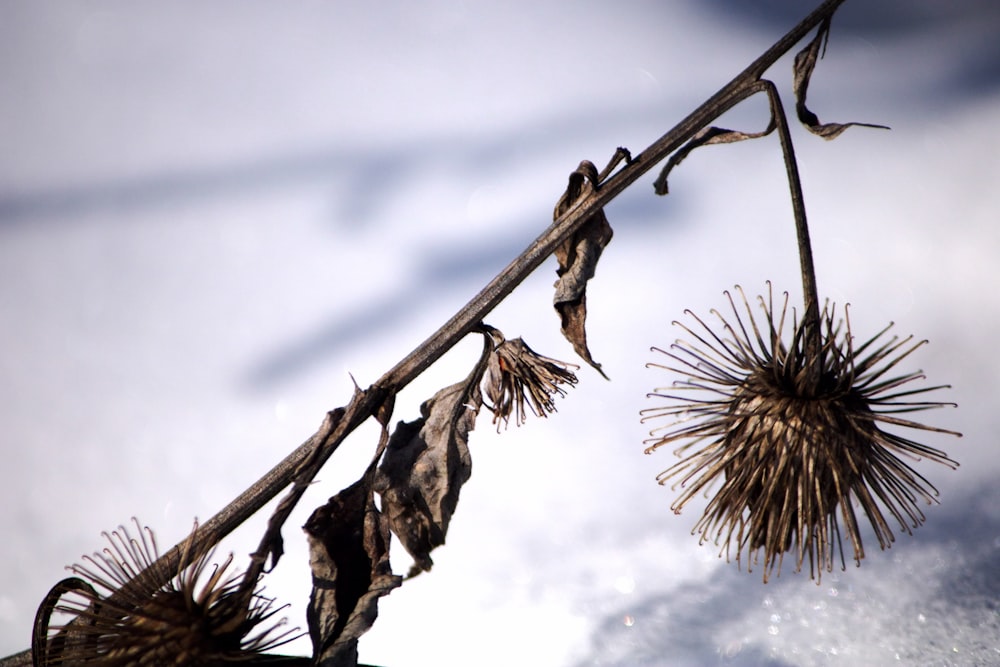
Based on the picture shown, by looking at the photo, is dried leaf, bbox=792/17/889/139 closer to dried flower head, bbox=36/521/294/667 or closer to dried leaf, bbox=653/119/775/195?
dried leaf, bbox=653/119/775/195

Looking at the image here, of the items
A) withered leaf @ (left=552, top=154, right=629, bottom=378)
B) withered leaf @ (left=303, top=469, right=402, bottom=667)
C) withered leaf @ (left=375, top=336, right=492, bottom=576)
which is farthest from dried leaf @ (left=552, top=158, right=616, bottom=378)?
withered leaf @ (left=303, top=469, right=402, bottom=667)

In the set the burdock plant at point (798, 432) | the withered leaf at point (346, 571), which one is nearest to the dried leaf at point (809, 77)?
the burdock plant at point (798, 432)

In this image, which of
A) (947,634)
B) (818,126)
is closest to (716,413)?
(818,126)

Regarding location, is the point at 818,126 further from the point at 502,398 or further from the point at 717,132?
the point at 502,398

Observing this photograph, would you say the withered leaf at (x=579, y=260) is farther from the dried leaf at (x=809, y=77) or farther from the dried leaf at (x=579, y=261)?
the dried leaf at (x=809, y=77)

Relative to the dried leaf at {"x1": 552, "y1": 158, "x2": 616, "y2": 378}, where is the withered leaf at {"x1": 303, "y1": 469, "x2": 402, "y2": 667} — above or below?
below

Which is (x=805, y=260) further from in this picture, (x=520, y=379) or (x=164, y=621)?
(x=164, y=621)
